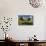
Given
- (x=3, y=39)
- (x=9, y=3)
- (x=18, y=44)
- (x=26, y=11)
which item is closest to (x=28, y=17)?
(x=26, y=11)

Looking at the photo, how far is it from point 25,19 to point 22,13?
0.29 metres

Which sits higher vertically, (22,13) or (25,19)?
(22,13)

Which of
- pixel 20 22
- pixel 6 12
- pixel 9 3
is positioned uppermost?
pixel 9 3

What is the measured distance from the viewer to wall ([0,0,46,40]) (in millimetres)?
5637

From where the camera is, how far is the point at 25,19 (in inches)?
224

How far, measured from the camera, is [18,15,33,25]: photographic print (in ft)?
18.6

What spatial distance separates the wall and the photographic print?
128mm

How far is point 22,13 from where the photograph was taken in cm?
568

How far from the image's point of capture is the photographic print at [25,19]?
5680mm

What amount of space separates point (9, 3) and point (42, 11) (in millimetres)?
1450

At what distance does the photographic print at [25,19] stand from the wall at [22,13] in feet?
0.42

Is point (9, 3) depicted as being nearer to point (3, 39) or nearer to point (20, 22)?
point (20, 22)

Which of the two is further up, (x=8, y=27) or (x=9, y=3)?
(x=9, y=3)

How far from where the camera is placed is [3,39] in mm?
5488
